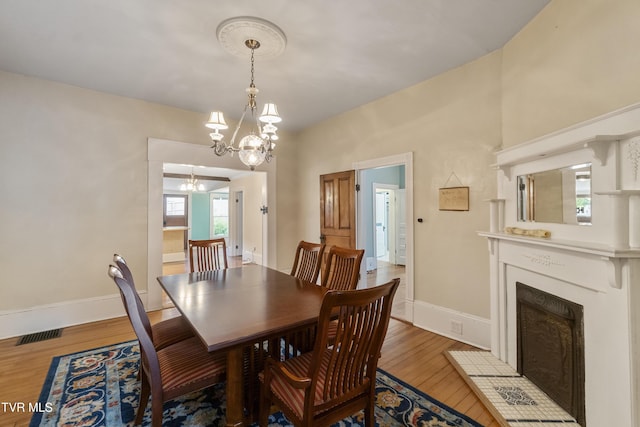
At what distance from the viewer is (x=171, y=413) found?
70.5 inches

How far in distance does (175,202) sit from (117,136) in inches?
258

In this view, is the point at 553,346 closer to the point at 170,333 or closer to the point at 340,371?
the point at 340,371

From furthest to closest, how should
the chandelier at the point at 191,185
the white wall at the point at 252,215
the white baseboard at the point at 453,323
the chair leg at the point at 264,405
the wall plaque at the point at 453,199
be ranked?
the chandelier at the point at 191,185 < the white wall at the point at 252,215 < the wall plaque at the point at 453,199 < the white baseboard at the point at 453,323 < the chair leg at the point at 264,405

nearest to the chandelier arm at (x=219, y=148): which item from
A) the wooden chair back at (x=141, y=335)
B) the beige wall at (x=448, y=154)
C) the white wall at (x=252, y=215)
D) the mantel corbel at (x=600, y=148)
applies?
the wooden chair back at (x=141, y=335)

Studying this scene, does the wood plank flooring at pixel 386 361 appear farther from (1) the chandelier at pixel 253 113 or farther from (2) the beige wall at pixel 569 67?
(1) the chandelier at pixel 253 113

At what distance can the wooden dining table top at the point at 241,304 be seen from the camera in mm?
1375

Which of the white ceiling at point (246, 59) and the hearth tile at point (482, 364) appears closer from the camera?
the white ceiling at point (246, 59)

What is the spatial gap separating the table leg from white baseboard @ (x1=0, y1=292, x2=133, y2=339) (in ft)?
9.28

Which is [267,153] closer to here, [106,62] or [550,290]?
[106,62]

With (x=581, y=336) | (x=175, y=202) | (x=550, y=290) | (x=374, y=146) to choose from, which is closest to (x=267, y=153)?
(x=374, y=146)

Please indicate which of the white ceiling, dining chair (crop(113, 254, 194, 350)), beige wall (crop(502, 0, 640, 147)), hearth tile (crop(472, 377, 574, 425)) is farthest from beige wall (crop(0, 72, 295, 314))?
beige wall (crop(502, 0, 640, 147))

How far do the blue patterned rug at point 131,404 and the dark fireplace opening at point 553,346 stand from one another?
637 millimetres

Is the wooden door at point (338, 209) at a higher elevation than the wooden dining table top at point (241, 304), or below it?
higher

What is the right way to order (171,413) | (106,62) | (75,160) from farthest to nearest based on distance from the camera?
(75,160), (106,62), (171,413)
